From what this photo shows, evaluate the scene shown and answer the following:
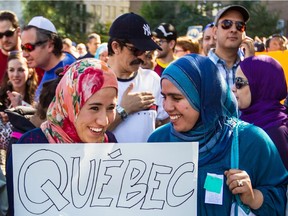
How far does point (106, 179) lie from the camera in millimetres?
2496

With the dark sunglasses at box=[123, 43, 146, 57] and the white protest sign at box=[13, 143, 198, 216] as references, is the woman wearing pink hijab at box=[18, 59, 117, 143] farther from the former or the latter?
the dark sunglasses at box=[123, 43, 146, 57]

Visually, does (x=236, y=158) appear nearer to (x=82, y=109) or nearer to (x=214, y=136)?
(x=214, y=136)

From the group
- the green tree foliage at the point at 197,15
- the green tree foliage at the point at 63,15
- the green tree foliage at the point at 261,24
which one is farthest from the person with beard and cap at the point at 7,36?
the green tree foliage at the point at 63,15

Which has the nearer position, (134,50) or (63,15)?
(134,50)

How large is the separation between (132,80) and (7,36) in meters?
2.52

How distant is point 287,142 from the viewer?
326cm

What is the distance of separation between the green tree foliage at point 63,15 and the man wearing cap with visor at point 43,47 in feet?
124

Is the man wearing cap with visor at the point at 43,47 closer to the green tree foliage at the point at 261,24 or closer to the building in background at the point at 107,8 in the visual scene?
the green tree foliage at the point at 261,24

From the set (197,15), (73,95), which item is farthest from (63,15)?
(73,95)

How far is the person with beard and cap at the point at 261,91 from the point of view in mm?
3453

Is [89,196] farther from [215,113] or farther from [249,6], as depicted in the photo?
[249,6]

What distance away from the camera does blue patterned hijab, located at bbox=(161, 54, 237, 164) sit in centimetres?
263

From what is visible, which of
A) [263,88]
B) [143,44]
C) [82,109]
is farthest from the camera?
[143,44]

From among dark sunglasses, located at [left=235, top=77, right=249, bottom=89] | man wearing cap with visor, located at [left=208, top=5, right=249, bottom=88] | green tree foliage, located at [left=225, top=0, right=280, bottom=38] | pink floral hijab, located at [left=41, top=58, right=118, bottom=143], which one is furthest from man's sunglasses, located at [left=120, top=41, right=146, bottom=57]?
green tree foliage, located at [left=225, top=0, right=280, bottom=38]
